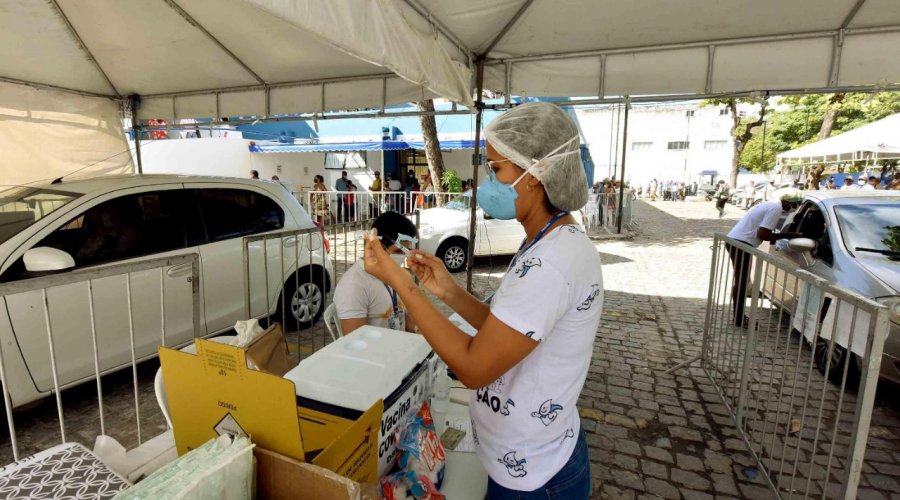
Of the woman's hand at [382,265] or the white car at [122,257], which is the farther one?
the white car at [122,257]

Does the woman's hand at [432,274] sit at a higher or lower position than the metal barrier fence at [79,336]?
higher

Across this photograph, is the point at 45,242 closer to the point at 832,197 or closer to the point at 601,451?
the point at 601,451

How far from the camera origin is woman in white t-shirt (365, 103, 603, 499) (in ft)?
3.69

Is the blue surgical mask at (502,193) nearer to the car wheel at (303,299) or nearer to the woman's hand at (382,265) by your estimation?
the woman's hand at (382,265)

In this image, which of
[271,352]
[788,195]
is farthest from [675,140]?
[271,352]

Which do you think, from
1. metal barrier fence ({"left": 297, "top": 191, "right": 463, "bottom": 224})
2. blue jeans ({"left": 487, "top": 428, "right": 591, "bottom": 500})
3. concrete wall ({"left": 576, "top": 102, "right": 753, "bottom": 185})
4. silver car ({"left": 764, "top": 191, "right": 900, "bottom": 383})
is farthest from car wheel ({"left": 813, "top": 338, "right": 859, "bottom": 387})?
concrete wall ({"left": 576, "top": 102, "right": 753, "bottom": 185})

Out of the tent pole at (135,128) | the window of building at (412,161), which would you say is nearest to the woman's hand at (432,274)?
the tent pole at (135,128)

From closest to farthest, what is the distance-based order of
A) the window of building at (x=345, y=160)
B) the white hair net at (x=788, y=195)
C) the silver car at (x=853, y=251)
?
the silver car at (x=853, y=251) < the white hair net at (x=788, y=195) < the window of building at (x=345, y=160)

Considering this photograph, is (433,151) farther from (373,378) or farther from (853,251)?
(373,378)

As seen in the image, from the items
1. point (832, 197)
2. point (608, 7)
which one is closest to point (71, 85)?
point (608, 7)

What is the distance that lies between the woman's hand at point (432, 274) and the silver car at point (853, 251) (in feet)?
8.42

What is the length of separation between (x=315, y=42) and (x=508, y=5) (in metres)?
1.76

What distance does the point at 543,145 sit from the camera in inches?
50.7

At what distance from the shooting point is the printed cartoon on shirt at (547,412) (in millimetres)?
1291
